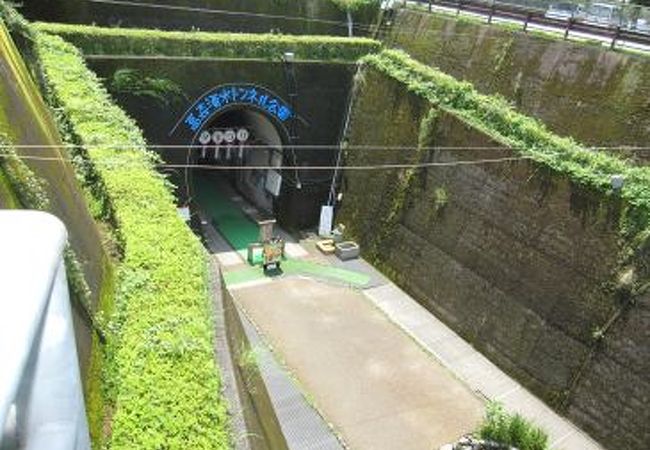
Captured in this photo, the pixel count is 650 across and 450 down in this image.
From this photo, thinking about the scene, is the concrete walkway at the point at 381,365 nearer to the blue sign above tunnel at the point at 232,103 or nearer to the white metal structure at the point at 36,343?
the blue sign above tunnel at the point at 232,103

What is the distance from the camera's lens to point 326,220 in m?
22.2

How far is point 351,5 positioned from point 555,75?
9.89 m

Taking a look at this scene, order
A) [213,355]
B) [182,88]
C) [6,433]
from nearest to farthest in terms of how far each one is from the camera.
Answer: [6,433] → [213,355] → [182,88]

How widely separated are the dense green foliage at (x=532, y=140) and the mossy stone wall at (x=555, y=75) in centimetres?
98

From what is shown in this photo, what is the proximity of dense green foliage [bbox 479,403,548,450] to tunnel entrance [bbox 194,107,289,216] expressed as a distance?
11.5 m

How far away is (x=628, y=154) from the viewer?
15844 mm

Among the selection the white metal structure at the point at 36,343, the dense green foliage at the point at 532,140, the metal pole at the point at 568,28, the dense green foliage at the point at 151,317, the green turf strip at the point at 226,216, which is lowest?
the green turf strip at the point at 226,216

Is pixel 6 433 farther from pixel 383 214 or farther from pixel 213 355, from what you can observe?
pixel 383 214

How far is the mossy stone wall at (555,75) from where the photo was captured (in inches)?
644

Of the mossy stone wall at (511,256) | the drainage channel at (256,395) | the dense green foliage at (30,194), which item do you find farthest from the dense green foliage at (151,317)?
the mossy stone wall at (511,256)

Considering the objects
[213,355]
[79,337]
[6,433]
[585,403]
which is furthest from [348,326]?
[6,433]

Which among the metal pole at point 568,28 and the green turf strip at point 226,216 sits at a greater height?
the metal pole at point 568,28

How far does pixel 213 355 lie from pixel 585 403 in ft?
33.7

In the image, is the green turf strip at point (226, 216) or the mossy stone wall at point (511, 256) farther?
the green turf strip at point (226, 216)
